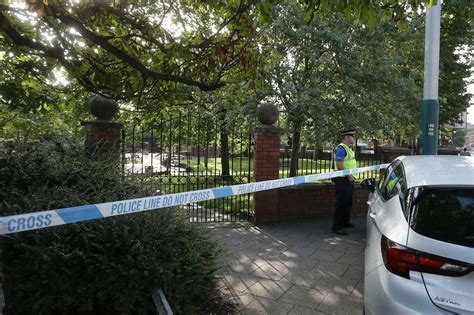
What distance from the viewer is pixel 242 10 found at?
13.0ft

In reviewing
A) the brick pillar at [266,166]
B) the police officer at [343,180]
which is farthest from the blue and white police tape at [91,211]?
the brick pillar at [266,166]

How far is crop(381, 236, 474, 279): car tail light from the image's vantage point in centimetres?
221

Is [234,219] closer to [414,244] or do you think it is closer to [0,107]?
[0,107]

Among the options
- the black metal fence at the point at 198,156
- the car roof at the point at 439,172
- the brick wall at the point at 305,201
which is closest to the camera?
the car roof at the point at 439,172

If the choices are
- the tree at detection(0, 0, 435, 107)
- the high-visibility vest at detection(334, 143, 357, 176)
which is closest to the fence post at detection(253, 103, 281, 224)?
the high-visibility vest at detection(334, 143, 357, 176)

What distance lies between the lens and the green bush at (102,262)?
2.70 meters

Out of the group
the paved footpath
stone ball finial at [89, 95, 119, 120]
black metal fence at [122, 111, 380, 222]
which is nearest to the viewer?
the paved footpath

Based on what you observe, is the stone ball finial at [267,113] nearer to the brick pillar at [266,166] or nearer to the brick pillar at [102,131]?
the brick pillar at [266,166]

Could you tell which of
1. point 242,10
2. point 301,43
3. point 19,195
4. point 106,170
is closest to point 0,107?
point 106,170

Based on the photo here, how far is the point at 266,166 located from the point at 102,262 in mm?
4507

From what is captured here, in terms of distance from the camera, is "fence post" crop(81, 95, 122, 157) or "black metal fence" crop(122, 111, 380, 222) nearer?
"fence post" crop(81, 95, 122, 157)

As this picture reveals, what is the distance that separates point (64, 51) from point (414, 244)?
14.2ft

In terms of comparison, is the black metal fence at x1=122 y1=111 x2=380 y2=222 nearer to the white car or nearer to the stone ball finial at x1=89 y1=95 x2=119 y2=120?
the stone ball finial at x1=89 y1=95 x2=119 y2=120

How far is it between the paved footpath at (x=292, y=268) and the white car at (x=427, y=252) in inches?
44.4
